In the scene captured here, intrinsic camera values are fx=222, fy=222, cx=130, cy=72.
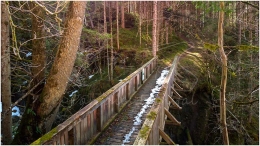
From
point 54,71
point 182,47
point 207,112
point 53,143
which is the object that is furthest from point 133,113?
point 182,47

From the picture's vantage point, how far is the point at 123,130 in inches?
249

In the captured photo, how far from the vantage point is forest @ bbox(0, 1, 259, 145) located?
580cm

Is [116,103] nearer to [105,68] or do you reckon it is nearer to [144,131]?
[144,131]

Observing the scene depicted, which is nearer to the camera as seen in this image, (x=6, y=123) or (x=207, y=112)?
(x=6, y=123)

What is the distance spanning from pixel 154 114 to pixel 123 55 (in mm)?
15972

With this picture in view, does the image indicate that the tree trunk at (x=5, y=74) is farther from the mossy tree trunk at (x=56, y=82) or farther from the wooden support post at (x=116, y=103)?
the wooden support post at (x=116, y=103)

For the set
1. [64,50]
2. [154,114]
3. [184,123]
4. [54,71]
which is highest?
[64,50]

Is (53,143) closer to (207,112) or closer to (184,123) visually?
(184,123)

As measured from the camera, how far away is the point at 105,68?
19328 millimetres

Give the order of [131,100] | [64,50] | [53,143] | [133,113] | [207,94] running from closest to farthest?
[53,143] → [64,50] → [133,113] → [131,100] → [207,94]

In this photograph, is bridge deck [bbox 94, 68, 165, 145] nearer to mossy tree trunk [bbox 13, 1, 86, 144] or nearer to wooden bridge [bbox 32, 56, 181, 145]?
wooden bridge [bbox 32, 56, 181, 145]

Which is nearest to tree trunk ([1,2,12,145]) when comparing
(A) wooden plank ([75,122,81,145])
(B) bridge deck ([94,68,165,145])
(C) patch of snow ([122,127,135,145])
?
(A) wooden plank ([75,122,81,145])

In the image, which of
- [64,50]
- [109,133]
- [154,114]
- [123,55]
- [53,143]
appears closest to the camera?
[53,143]

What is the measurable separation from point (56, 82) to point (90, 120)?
52.5 inches
